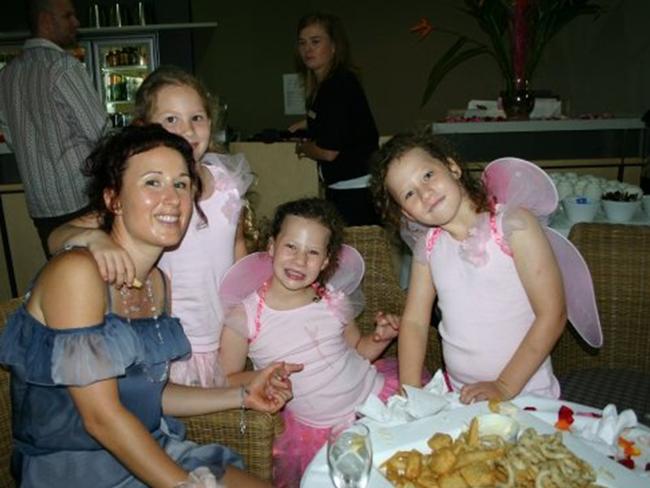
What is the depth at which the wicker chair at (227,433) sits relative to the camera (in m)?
1.65

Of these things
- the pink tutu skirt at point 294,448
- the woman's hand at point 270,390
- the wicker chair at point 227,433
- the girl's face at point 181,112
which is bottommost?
the pink tutu skirt at point 294,448

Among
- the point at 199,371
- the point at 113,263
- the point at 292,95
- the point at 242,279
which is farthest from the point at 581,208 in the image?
the point at 292,95

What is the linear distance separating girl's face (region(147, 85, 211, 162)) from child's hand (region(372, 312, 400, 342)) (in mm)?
861

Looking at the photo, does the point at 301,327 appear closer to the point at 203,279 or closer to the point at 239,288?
the point at 239,288

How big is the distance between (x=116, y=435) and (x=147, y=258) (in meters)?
0.46

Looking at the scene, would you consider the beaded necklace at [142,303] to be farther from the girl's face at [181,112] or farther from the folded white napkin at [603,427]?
the folded white napkin at [603,427]

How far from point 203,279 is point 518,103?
2.73 m

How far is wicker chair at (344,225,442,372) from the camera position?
2.43 metres

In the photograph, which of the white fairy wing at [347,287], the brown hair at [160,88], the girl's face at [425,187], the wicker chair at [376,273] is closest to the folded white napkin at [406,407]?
the girl's face at [425,187]

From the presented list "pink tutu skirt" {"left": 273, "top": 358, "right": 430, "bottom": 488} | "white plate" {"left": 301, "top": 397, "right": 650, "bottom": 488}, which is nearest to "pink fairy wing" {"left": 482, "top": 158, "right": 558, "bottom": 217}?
→ "white plate" {"left": 301, "top": 397, "right": 650, "bottom": 488}

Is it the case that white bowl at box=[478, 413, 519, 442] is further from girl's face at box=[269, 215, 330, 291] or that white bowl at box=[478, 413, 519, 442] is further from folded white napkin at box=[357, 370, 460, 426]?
girl's face at box=[269, 215, 330, 291]

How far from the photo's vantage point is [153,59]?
21.6 feet

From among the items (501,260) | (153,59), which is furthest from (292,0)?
(501,260)

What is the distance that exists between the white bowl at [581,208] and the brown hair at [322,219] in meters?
1.28
